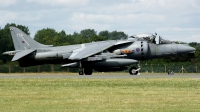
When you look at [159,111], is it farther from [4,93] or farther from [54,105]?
[4,93]

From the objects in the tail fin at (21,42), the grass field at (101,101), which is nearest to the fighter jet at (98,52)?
the tail fin at (21,42)

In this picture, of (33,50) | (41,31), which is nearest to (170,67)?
(33,50)

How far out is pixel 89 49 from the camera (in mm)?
36406

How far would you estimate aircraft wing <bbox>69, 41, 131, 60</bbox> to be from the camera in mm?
35000

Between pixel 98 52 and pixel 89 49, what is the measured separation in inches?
48.2

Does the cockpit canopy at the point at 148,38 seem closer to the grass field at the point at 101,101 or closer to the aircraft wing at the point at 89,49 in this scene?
the aircraft wing at the point at 89,49

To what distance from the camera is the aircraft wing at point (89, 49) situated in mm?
35000

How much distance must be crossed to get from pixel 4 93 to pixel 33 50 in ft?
64.1

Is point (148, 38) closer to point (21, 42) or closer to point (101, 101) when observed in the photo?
point (21, 42)

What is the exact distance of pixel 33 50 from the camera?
37031 mm

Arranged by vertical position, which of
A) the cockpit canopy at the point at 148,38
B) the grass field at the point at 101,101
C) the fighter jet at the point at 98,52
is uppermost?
the cockpit canopy at the point at 148,38

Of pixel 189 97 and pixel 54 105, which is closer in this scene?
pixel 54 105

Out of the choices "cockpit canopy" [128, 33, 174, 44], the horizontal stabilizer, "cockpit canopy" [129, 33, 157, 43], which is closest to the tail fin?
the horizontal stabilizer

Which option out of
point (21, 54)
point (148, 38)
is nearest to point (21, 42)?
point (21, 54)
